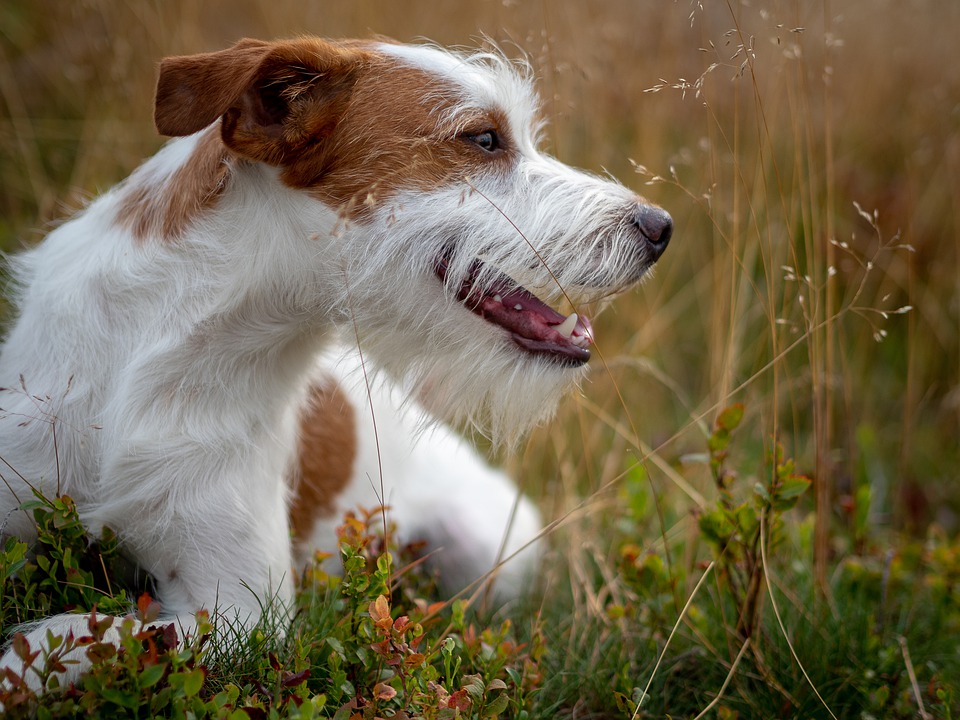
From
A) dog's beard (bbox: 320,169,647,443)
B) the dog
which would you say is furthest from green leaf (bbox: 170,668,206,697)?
dog's beard (bbox: 320,169,647,443)

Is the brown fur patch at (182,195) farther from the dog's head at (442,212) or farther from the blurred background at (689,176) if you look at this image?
the blurred background at (689,176)

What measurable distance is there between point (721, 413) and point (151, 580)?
166 cm

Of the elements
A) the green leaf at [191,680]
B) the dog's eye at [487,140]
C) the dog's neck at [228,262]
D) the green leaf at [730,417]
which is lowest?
the green leaf at [191,680]

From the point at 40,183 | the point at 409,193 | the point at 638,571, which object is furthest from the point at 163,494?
the point at 40,183

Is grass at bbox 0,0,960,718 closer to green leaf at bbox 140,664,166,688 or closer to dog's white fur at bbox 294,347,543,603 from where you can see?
green leaf at bbox 140,664,166,688

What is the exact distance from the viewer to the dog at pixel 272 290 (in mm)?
2324

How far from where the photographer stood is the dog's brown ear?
213 centimetres

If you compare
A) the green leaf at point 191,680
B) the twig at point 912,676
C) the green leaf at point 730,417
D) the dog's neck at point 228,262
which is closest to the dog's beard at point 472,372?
the dog's neck at point 228,262

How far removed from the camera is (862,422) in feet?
17.0

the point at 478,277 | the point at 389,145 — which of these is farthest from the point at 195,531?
the point at 389,145

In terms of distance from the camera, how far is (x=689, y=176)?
20.2 ft

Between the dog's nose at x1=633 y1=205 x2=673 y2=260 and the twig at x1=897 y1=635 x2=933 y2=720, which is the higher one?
the dog's nose at x1=633 y1=205 x2=673 y2=260

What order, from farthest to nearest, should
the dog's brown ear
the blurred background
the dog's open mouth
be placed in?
the blurred background
the dog's open mouth
the dog's brown ear

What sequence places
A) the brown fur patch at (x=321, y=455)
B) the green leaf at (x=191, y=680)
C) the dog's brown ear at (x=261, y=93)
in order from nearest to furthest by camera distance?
1. the green leaf at (x=191, y=680)
2. the dog's brown ear at (x=261, y=93)
3. the brown fur patch at (x=321, y=455)
